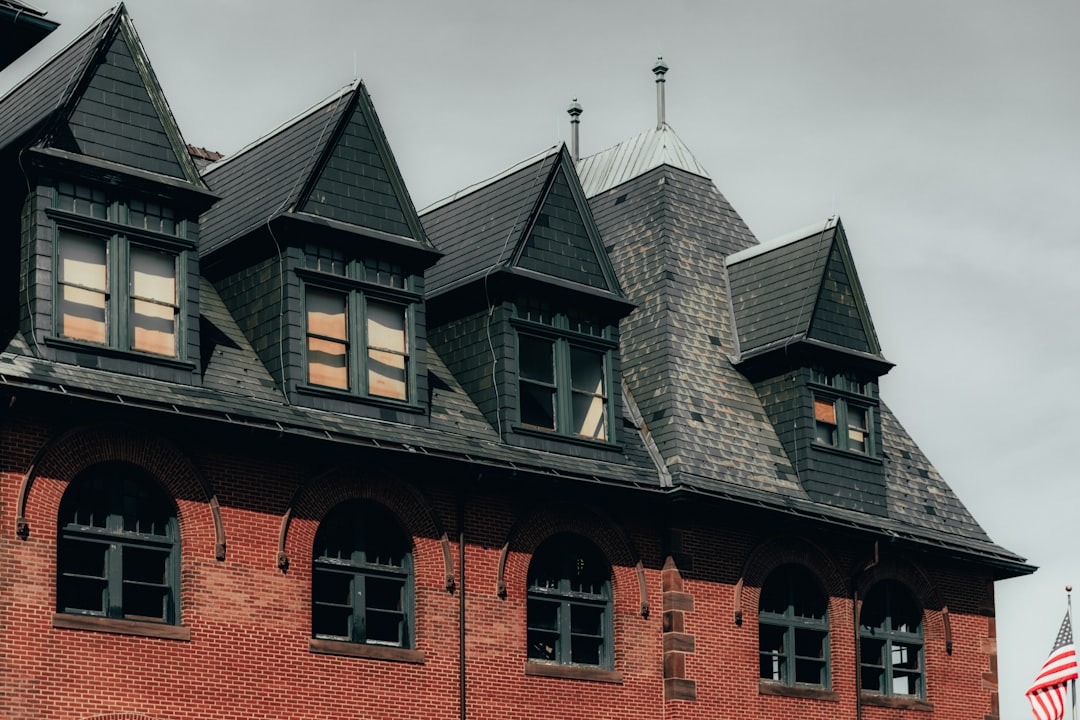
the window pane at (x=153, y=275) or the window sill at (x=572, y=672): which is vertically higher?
the window pane at (x=153, y=275)

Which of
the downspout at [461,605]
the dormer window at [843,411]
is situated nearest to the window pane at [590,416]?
the downspout at [461,605]

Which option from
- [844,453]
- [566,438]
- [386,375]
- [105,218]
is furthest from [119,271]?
[844,453]

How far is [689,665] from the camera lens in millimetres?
30844

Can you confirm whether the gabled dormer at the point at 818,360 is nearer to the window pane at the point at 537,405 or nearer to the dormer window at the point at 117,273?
the window pane at the point at 537,405

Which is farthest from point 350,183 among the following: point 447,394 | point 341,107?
point 447,394

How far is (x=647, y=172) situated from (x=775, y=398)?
623 cm

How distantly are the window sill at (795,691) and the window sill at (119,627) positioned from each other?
1070 centimetres

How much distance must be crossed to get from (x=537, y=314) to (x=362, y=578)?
5810 millimetres

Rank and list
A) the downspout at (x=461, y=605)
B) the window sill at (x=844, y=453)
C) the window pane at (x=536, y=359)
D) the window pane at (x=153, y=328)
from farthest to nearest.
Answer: the window sill at (x=844, y=453)
the window pane at (x=536, y=359)
the downspout at (x=461, y=605)
the window pane at (x=153, y=328)

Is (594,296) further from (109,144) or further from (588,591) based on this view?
(109,144)

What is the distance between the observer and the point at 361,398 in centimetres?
2842

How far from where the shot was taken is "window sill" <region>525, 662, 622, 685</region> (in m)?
29.2

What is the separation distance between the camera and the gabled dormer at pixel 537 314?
1207 inches

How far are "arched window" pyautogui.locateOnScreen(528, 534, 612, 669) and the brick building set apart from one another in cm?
6
